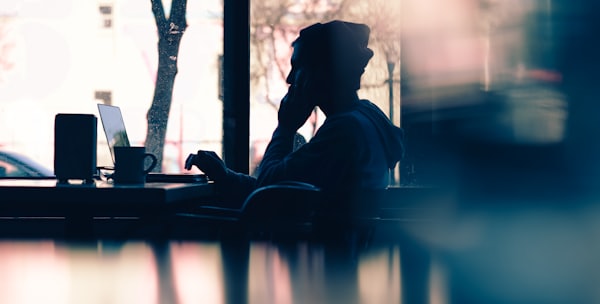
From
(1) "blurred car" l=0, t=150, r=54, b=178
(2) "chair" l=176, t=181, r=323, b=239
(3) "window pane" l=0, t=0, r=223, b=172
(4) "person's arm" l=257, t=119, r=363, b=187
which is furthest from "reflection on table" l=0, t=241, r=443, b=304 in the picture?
(3) "window pane" l=0, t=0, r=223, b=172

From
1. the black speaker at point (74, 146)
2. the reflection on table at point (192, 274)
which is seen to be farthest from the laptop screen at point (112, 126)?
the reflection on table at point (192, 274)

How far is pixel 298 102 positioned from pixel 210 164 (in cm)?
41

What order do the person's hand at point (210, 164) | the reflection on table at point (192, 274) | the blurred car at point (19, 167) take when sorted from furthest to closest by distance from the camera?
the blurred car at point (19, 167)
the person's hand at point (210, 164)
the reflection on table at point (192, 274)

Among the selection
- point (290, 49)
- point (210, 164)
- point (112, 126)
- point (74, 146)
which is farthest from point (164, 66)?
point (74, 146)

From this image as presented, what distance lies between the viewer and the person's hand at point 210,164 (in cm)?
247

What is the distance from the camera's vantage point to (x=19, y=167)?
3.46 meters

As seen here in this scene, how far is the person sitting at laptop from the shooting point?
93.7 inches

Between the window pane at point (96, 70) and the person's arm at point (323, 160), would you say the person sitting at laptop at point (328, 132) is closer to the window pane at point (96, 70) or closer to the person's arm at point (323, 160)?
the person's arm at point (323, 160)

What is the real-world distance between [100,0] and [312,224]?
2022 mm

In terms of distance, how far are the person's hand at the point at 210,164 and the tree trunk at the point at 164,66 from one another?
109cm

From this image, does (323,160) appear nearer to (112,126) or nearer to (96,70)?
(112,126)

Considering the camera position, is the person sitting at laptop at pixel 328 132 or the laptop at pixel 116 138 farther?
the laptop at pixel 116 138

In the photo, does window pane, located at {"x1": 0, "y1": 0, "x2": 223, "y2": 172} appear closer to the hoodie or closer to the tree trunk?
the tree trunk

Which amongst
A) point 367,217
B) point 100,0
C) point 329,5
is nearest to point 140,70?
point 100,0
